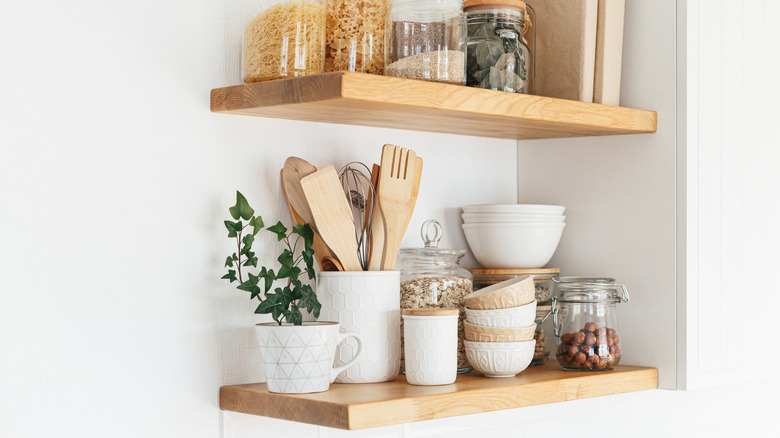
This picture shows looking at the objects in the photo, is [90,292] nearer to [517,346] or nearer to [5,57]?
[5,57]

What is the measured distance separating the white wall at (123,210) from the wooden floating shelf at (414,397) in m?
0.11

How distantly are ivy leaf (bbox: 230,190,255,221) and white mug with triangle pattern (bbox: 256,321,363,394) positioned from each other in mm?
145

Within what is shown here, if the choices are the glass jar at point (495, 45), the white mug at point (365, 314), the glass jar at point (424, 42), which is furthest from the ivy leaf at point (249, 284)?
the glass jar at point (495, 45)

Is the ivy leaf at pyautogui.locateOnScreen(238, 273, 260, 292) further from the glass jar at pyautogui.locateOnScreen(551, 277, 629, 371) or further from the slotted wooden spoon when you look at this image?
the glass jar at pyautogui.locateOnScreen(551, 277, 629, 371)

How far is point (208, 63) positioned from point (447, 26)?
12.8 inches

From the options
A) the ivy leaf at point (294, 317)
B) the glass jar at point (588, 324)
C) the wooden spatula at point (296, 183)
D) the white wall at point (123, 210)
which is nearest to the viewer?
the white wall at point (123, 210)

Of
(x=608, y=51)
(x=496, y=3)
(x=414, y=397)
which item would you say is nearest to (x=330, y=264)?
(x=414, y=397)

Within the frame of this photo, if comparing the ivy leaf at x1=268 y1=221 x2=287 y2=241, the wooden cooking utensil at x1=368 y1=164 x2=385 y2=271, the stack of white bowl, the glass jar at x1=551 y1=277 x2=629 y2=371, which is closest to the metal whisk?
the wooden cooking utensil at x1=368 y1=164 x2=385 y2=271

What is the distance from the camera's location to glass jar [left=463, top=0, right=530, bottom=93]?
130 cm

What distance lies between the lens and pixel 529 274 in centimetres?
145

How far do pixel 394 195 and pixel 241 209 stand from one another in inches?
9.1

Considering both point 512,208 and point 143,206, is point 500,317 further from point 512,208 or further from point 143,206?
point 143,206

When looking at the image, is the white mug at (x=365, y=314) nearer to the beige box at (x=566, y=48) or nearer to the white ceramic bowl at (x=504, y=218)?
the white ceramic bowl at (x=504, y=218)

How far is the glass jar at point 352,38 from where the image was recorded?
1175 mm
